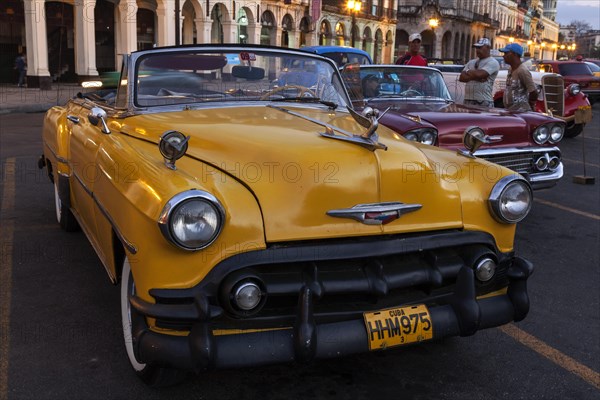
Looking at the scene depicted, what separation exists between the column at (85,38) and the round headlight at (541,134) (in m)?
21.3

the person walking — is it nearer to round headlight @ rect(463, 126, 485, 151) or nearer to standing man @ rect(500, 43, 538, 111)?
standing man @ rect(500, 43, 538, 111)

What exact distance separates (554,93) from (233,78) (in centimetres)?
876

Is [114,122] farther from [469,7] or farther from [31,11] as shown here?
[469,7]

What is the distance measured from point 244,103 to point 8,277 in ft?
6.95

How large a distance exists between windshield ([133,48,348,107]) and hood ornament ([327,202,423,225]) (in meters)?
1.49

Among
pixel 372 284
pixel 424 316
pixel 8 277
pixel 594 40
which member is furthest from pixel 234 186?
pixel 594 40

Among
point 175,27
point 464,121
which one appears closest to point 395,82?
point 464,121

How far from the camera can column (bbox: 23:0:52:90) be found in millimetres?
21906

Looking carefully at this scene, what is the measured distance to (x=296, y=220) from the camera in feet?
8.78

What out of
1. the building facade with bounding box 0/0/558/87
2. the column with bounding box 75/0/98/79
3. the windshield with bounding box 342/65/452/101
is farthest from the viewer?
the building facade with bounding box 0/0/558/87

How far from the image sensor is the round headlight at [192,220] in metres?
2.46

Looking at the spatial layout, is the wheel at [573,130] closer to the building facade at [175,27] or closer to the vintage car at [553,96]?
the vintage car at [553,96]

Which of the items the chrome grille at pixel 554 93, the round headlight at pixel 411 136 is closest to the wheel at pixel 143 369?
the round headlight at pixel 411 136

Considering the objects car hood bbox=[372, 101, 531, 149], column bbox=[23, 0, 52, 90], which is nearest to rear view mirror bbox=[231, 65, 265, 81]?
car hood bbox=[372, 101, 531, 149]
